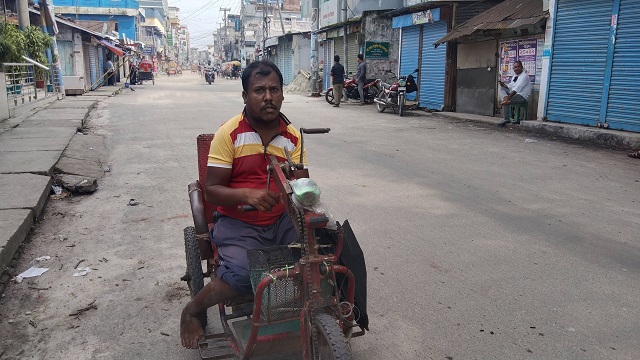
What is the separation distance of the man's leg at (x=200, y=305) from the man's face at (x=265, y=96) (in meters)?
0.82

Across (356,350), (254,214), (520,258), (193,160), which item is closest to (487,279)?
(520,258)

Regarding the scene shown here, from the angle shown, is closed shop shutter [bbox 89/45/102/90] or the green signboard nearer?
the green signboard

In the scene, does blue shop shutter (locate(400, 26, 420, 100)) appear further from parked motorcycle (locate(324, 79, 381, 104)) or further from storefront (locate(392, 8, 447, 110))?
parked motorcycle (locate(324, 79, 381, 104))

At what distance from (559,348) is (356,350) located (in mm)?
1095

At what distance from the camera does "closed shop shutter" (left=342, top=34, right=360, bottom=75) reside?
82.6 ft

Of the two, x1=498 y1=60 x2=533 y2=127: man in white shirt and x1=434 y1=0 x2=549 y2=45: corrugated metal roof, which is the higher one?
x1=434 y1=0 x2=549 y2=45: corrugated metal roof

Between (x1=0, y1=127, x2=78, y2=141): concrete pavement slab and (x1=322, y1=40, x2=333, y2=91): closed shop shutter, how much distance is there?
19947 millimetres

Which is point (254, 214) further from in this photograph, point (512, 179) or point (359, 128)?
point (359, 128)

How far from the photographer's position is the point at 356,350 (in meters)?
2.77

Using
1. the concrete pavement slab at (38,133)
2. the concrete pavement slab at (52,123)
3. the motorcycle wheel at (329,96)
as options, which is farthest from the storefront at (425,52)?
the concrete pavement slab at (38,133)

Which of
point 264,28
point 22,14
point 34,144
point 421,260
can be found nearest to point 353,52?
point 22,14

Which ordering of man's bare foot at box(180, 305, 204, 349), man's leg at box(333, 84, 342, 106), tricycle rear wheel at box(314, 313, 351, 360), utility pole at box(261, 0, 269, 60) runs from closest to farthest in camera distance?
1. tricycle rear wheel at box(314, 313, 351, 360)
2. man's bare foot at box(180, 305, 204, 349)
3. man's leg at box(333, 84, 342, 106)
4. utility pole at box(261, 0, 269, 60)

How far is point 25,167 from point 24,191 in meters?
1.23

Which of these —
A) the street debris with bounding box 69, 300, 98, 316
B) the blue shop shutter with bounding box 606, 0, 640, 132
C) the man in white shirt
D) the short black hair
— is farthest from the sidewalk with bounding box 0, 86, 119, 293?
the blue shop shutter with bounding box 606, 0, 640, 132
